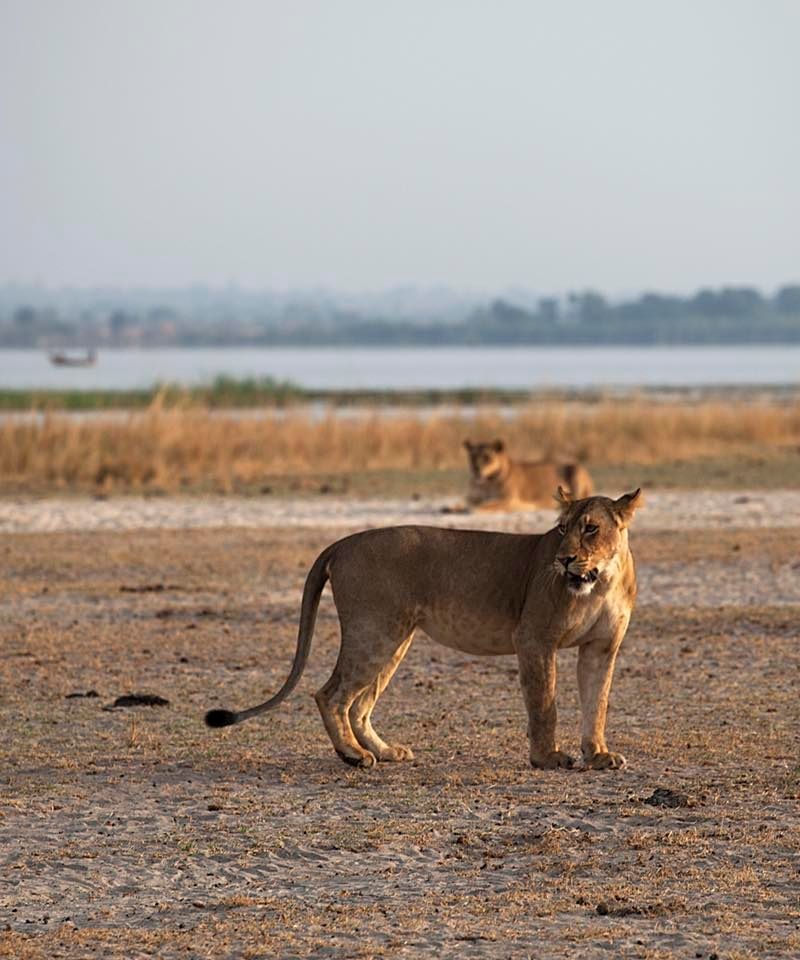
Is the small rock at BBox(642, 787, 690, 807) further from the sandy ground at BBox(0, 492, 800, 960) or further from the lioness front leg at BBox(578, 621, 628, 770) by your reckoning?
the lioness front leg at BBox(578, 621, 628, 770)

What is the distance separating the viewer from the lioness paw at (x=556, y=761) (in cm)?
844

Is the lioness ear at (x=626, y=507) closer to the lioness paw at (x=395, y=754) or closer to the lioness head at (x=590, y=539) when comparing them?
the lioness head at (x=590, y=539)

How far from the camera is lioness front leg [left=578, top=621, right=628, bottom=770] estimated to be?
8531 millimetres

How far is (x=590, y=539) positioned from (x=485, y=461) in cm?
1345

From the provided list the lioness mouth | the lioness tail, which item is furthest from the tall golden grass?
the lioness mouth

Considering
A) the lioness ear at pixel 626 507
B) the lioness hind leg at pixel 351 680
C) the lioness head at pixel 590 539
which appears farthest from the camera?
the lioness hind leg at pixel 351 680

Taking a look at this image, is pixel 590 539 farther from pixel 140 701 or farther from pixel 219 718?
pixel 140 701

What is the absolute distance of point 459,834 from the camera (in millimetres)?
7355

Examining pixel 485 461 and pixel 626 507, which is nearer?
pixel 626 507

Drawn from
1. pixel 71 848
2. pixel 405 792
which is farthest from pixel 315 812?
pixel 71 848

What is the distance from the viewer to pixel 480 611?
28.5 ft

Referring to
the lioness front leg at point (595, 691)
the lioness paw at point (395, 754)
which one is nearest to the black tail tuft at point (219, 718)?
the lioness paw at point (395, 754)

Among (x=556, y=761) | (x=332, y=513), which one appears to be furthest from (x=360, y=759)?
(x=332, y=513)

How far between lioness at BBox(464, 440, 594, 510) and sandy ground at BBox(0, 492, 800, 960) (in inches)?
295
